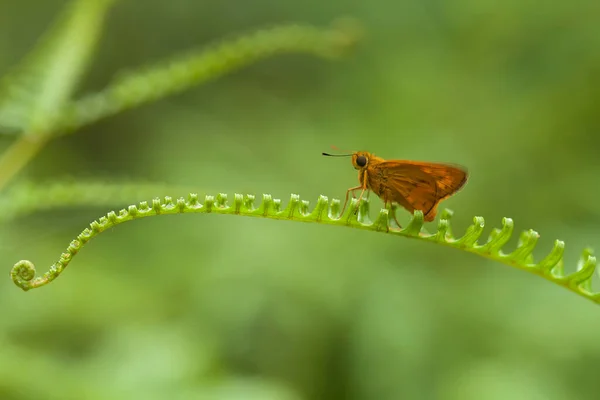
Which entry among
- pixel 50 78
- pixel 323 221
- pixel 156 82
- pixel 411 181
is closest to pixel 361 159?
pixel 411 181

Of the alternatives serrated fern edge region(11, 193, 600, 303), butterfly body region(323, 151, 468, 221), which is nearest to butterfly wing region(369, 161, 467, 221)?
butterfly body region(323, 151, 468, 221)

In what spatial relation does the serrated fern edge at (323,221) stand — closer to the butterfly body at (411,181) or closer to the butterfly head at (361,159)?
the butterfly body at (411,181)

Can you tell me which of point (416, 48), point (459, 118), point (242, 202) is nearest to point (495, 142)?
point (459, 118)

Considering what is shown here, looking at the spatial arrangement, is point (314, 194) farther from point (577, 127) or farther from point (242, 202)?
point (242, 202)

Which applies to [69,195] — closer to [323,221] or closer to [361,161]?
[323,221]

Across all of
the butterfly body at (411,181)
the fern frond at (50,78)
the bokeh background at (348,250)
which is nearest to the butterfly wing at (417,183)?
the butterfly body at (411,181)
